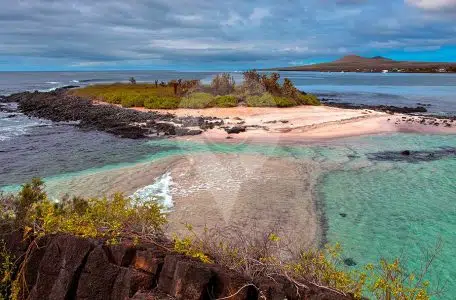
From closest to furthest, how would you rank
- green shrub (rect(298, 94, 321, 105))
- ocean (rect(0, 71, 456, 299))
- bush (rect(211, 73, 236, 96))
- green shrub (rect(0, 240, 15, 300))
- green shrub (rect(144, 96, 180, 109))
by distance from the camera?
green shrub (rect(0, 240, 15, 300)) < ocean (rect(0, 71, 456, 299)) < green shrub (rect(144, 96, 180, 109)) < green shrub (rect(298, 94, 321, 105)) < bush (rect(211, 73, 236, 96))

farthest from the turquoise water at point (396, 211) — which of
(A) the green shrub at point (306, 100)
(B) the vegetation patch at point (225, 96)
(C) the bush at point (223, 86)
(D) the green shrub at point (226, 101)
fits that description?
(C) the bush at point (223, 86)

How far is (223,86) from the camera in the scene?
4647cm

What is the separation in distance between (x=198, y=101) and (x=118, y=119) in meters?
9.15

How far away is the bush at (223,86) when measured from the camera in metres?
46.3

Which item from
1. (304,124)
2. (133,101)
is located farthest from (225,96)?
(304,124)

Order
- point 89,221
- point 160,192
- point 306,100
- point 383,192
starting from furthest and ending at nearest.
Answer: point 306,100, point 383,192, point 160,192, point 89,221

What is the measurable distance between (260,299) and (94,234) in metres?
2.68

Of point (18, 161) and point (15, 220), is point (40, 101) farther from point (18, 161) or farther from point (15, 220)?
point (15, 220)

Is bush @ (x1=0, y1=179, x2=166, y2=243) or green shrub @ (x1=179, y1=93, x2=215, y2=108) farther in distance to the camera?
Answer: green shrub @ (x1=179, y1=93, x2=215, y2=108)

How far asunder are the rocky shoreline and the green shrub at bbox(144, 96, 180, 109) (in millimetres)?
3100

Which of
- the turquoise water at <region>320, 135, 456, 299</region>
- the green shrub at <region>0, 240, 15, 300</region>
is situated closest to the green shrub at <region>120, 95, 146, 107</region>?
the turquoise water at <region>320, 135, 456, 299</region>

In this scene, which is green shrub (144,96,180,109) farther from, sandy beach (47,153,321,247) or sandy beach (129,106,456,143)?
sandy beach (47,153,321,247)

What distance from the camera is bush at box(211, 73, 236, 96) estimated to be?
46.3 metres

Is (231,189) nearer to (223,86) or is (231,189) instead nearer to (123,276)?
(123,276)
